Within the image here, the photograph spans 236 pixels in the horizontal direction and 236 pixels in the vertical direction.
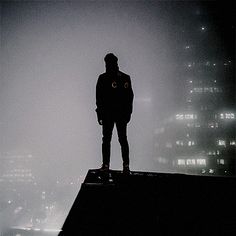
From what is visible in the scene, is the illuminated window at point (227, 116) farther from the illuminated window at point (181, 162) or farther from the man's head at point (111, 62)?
the man's head at point (111, 62)

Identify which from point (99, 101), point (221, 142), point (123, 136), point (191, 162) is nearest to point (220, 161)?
point (221, 142)

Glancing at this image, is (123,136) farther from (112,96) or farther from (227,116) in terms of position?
(227,116)

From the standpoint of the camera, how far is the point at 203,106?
86.1m

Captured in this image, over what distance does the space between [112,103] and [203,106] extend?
85.5 metres

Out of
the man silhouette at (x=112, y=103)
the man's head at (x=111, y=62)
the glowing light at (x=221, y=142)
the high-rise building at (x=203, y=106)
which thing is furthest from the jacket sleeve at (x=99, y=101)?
the glowing light at (x=221, y=142)

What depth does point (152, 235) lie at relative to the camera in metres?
2.89

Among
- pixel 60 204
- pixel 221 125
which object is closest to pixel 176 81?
pixel 221 125

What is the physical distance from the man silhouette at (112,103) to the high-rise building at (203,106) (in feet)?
255

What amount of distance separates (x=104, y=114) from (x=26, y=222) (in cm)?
11552

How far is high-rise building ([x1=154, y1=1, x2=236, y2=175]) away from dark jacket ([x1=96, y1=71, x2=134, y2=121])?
255ft

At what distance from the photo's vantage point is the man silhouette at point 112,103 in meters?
6.39

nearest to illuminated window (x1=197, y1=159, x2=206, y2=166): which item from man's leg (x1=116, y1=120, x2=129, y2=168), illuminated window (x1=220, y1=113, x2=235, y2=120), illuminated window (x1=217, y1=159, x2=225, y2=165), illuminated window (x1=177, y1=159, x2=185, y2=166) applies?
illuminated window (x1=217, y1=159, x2=225, y2=165)

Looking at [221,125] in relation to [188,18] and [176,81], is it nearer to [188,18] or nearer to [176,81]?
[176,81]

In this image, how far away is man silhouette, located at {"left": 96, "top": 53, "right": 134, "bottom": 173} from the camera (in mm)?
6391
